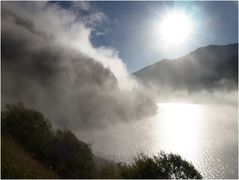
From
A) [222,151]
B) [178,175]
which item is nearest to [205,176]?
[222,151]

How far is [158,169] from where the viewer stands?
124 feet

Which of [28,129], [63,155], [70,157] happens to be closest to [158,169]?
[70,157]

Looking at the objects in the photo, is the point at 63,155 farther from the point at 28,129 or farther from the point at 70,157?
the point at 28,129

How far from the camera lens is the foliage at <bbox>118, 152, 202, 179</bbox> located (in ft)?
121

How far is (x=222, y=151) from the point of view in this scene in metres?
156

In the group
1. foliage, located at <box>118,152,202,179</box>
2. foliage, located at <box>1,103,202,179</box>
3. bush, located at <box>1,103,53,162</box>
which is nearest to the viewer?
foliage, located at <box>118,152,202,179</box>

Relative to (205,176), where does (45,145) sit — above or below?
below

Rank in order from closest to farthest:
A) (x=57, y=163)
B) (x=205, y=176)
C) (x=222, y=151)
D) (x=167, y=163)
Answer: (x=167, y=163) < (x=57, y=163) < (x=205, y=176) < (x=222, y=151)

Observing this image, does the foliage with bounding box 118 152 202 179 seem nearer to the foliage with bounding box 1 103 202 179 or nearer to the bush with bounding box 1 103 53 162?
the foliage with bounding box 1 103 202 179

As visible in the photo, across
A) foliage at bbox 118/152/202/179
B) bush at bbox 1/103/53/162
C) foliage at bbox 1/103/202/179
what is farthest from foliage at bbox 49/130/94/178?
foliage at bbox 118/152/202/179

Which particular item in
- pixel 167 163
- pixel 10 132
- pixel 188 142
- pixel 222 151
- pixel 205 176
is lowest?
pixel 167 163

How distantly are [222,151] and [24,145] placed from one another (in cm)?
13291

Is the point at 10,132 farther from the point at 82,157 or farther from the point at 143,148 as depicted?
the point at 143,148

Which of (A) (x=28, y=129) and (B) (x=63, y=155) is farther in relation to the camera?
(A) (x=28, y=129)
